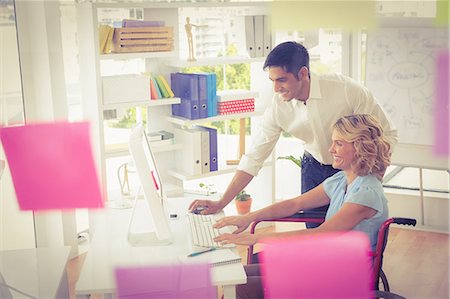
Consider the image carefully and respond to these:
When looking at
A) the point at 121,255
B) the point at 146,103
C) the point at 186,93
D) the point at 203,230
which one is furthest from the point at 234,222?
the point at 186,93

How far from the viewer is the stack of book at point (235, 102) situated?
2.76 m

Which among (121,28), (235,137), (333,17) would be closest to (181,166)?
(235,137)

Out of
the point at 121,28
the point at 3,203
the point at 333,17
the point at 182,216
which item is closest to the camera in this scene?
the point at 333,17

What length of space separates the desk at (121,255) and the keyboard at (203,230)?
0.07 ft

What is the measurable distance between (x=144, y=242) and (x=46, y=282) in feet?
0.79

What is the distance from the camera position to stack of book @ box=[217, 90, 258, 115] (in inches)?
109

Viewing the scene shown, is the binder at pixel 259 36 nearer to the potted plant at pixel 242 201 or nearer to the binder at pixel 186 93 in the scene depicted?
the binder at pixel 186 93

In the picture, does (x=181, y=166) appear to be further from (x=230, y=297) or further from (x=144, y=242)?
(x=230, y=297)

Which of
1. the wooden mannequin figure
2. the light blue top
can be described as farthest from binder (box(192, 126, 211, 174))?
the light blue top

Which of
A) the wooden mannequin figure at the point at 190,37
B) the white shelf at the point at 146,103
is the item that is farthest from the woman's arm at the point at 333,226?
the wooden mannequin figure at the point at 190,37

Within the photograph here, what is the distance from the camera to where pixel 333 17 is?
44.9 inches

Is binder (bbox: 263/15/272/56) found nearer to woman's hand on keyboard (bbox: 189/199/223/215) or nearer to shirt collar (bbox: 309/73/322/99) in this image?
shirt collar (bbox: 309/73/322/99)

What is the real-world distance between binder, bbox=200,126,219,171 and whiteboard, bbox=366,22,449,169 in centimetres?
69

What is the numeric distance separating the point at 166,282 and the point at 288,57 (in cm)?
71
